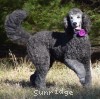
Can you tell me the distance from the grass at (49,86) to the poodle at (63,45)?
201mm

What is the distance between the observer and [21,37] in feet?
20.8

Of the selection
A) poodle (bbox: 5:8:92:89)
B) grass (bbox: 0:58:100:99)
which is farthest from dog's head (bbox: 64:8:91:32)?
grass (bbox: 0:58:100:99)

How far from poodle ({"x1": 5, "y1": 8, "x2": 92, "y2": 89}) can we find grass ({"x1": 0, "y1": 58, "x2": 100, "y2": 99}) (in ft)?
0.66

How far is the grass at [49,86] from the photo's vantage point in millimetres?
5719

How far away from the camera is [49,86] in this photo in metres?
6.46

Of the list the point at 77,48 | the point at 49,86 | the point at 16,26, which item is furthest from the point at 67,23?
the point at 49,86

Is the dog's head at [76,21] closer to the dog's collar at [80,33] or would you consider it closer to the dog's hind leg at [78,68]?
the dog's collar at [80,33]

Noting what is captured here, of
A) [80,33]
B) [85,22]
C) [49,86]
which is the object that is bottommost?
[49,86]

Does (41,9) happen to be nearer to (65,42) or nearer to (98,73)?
(98,73)

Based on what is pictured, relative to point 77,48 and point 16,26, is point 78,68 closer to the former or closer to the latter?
point 77,48

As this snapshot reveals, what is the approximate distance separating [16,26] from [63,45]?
809 millimetres

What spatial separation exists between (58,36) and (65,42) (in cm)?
17

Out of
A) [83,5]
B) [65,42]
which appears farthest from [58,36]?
[83,5]

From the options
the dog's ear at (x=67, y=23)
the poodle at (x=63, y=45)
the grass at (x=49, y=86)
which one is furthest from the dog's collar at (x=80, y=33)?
the grass at (x=49, y=86)
